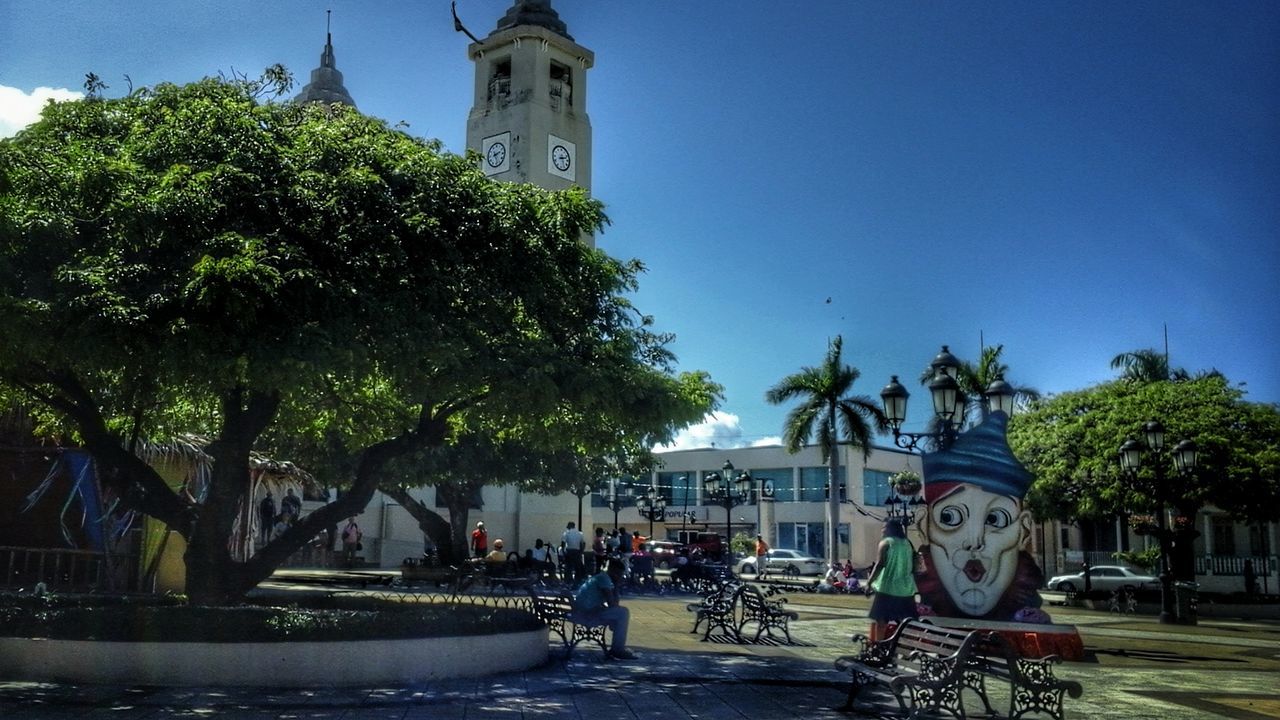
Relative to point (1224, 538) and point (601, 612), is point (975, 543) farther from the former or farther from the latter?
point (1224, 538)

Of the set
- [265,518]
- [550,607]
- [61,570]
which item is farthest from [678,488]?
[550,607]

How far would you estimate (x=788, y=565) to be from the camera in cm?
4616

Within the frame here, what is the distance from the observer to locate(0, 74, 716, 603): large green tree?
10.1 meters

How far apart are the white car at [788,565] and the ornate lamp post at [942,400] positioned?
31680 mm

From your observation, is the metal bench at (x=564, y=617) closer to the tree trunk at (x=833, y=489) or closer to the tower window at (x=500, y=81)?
Result: the tree trunk at (x=833, y=489)

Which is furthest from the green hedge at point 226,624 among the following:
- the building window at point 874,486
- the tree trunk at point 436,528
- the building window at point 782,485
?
the building window at point 874,486

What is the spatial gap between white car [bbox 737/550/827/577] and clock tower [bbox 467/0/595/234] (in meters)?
34.3

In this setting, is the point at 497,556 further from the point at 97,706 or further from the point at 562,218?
the point at 97,706

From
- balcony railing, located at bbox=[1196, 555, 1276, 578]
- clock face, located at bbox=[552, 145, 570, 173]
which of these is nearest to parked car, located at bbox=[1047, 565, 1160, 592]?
balcony railing, located at bbox=[1196, 555, 1276, 578]

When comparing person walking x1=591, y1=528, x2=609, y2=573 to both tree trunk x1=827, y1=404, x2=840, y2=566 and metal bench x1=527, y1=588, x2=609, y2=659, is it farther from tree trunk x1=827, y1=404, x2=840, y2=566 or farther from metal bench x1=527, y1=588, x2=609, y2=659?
tree trunk x1=827, y1=404, x2=840, y2=566

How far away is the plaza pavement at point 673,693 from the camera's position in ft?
29.1

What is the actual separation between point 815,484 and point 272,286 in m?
51.4

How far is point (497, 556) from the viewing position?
2453 centimetres

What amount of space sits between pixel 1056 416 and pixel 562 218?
22.6 m
